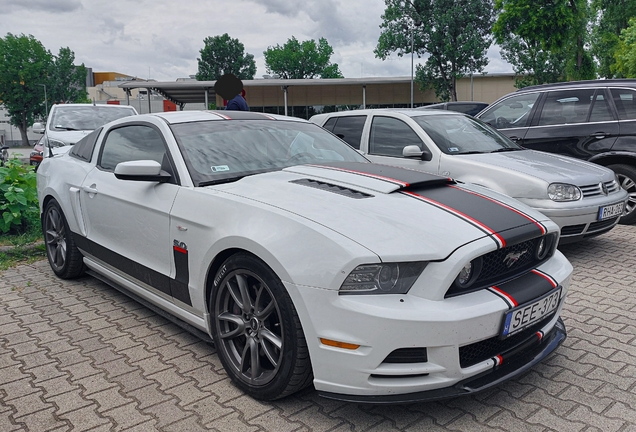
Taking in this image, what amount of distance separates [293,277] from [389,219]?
1.72 ft

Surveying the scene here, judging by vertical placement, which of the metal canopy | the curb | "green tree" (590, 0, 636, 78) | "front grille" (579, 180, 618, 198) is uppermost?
"green tree" (590, 0, 636, 78)

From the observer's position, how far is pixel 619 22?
32.4 m

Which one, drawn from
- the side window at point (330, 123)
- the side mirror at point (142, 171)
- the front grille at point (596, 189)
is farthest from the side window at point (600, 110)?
the side mirror at point (142, 171)

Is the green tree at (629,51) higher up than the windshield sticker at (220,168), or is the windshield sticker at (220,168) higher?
the green tree at (629,51)

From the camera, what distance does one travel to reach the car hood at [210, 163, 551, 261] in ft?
7.87

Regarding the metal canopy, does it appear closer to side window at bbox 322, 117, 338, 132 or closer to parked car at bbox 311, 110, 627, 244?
side window at bbox 322, 117, 338, 132

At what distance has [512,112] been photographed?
7.80 metres

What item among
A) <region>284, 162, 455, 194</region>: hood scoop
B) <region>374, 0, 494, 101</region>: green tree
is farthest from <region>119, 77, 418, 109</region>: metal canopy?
<region>284, 162, 455, 194</region>: hood scoop

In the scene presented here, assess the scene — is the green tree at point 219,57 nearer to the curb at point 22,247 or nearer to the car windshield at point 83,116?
the car windshield at point 83,116

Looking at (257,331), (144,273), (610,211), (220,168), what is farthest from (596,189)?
(144,273)

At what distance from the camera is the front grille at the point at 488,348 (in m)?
2.37

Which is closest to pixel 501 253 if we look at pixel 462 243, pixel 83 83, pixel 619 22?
pixel 462 243

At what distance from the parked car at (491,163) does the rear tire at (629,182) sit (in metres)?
1.15

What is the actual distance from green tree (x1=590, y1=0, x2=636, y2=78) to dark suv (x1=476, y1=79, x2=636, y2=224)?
26.5 m
